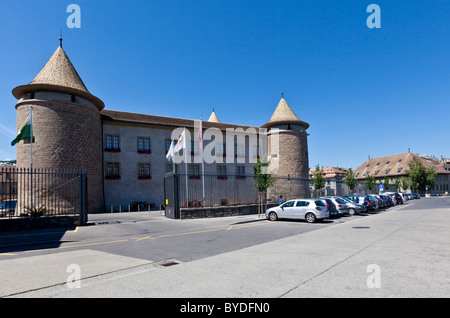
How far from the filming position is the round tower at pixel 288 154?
37250 mm

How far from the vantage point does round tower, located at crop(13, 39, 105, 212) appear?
25375 mm

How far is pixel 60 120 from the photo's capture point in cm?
2597

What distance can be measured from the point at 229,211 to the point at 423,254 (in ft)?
51.7

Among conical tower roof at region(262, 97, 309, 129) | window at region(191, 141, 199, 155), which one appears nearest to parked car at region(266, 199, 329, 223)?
window at region(191, 141, 199, 155)

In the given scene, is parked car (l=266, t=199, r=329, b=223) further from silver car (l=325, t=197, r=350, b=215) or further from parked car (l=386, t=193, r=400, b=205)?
parked car (l=386, t=193, r=400, b=205)

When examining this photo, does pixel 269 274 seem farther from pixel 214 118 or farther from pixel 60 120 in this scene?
pixel 214 118

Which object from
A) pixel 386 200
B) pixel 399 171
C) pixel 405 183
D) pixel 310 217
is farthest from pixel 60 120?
pixel 399 171

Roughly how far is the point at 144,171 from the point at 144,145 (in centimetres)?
304

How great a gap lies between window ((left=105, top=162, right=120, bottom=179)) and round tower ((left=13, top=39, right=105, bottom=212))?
2133 millimetres

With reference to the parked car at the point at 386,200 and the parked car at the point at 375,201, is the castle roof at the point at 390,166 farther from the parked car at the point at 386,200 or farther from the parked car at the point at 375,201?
the parked car at the point at 375,201

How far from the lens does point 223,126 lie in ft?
133

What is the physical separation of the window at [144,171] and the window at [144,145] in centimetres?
154
